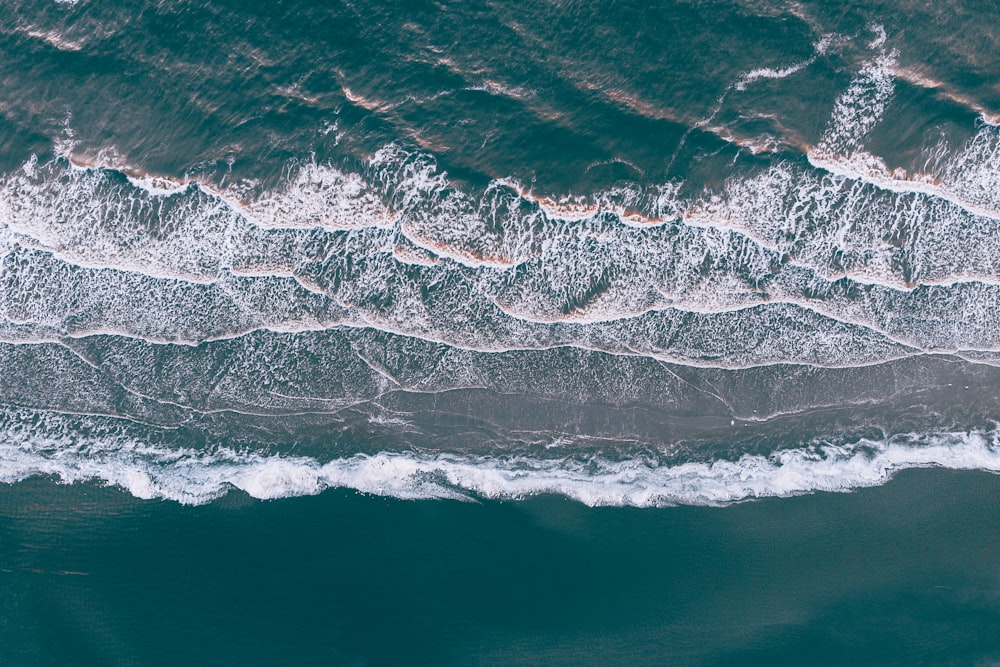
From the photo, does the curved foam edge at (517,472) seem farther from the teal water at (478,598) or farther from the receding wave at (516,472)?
the teal water at (478,598)

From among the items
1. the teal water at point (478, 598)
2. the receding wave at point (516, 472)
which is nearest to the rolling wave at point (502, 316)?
the receding wave at point (516, 472)

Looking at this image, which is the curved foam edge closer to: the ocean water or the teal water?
the ocean water

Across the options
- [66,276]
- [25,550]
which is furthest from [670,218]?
[25,550]

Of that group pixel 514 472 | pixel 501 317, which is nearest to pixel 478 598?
pixel 514 472

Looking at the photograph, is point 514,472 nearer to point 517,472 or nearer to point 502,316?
point 517,472

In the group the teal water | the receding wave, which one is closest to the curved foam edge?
the receding wave

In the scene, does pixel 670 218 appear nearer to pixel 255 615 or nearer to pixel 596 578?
pixel 596 578
